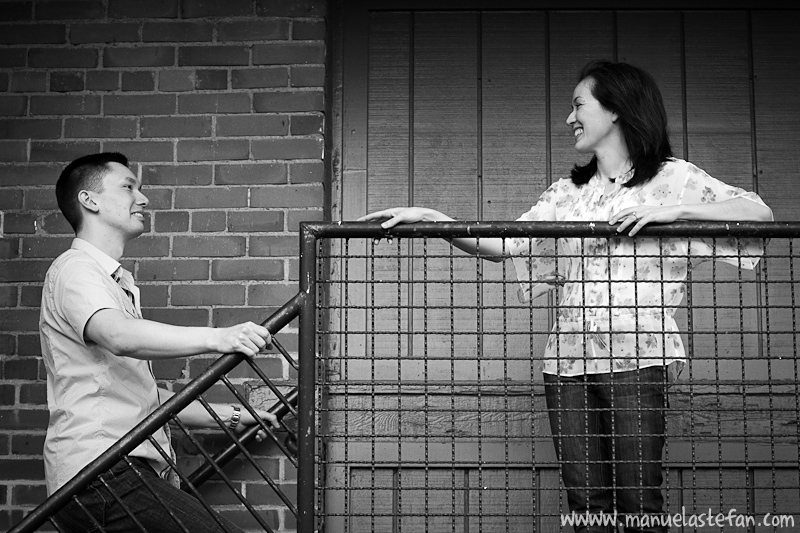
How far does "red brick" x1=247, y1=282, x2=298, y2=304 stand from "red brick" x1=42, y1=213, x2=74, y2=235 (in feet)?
2.39

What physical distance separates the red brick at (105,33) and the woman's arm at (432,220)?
1.50 metres

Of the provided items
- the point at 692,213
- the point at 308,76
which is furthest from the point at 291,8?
the point at 692,213

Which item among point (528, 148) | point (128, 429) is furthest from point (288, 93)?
point (128, 429)

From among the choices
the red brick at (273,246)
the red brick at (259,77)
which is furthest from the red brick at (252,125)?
the red brick at (273,246)

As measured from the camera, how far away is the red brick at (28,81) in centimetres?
379

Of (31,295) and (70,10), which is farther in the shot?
(70,10)

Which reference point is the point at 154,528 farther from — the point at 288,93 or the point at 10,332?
the point at 288,93

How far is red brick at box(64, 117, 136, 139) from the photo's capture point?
3752 mm

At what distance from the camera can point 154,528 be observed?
2648 mm

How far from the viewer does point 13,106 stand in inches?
149

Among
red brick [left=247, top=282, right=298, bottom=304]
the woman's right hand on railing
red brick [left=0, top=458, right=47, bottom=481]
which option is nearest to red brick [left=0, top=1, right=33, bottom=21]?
red brick [left=247, top=282, right=298, bottom=304]

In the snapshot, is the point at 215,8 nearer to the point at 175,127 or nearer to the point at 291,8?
the point at 291,8

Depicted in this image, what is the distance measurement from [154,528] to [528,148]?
6.71 ft

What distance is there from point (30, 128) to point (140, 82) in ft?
1.49
